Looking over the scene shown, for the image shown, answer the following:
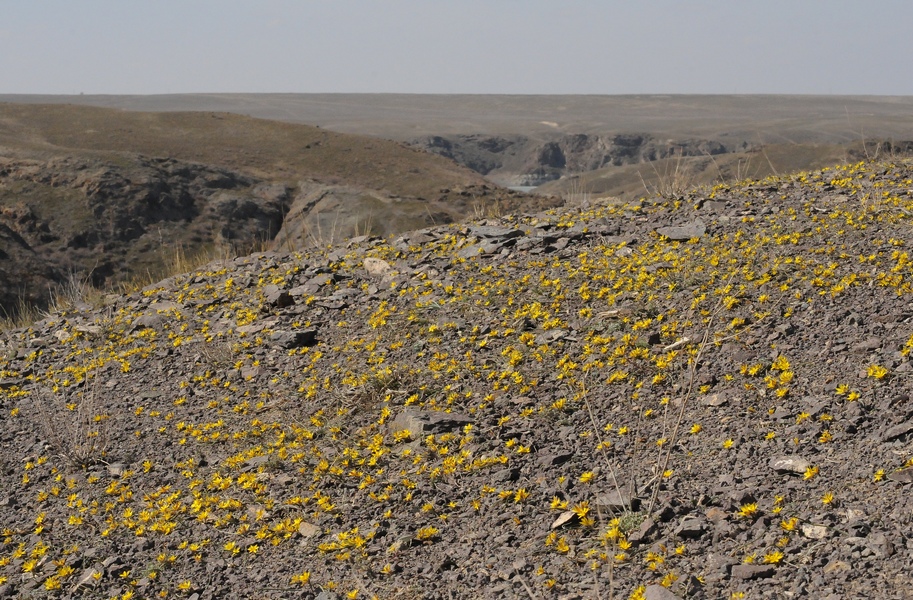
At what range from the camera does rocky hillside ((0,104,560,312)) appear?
14.2 metres

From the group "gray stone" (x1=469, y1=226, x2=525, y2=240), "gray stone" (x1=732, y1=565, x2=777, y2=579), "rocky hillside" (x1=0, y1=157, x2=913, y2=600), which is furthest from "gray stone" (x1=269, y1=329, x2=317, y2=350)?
"gray stone" (x1=732, y1=565, x2=777, y2=579)

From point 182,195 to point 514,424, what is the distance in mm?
14541

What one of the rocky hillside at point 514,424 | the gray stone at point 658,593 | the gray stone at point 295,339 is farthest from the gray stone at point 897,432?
the gray stone at point 295,339

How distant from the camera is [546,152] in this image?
55531mm

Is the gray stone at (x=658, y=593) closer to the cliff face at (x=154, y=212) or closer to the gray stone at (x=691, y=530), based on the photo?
the gray stone at (x=691, y=530)

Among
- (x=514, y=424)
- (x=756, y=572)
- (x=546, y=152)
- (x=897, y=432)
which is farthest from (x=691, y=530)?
(x=546, y=152)

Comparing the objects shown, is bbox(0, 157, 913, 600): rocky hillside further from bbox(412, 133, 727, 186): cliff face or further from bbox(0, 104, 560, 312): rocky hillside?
bbox(412, 133, 727, 186): cliff face

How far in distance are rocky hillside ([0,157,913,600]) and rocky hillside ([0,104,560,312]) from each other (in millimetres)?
5159

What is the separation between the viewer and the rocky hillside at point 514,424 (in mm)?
3139

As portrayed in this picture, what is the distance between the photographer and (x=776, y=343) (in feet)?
14.3

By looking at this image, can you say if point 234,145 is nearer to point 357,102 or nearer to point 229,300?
point 229,300

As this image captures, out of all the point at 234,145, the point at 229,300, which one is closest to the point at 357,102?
the point at 234,145

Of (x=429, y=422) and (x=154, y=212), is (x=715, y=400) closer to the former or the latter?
(x=429, y=422)

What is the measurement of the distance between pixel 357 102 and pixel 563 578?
11195cm
